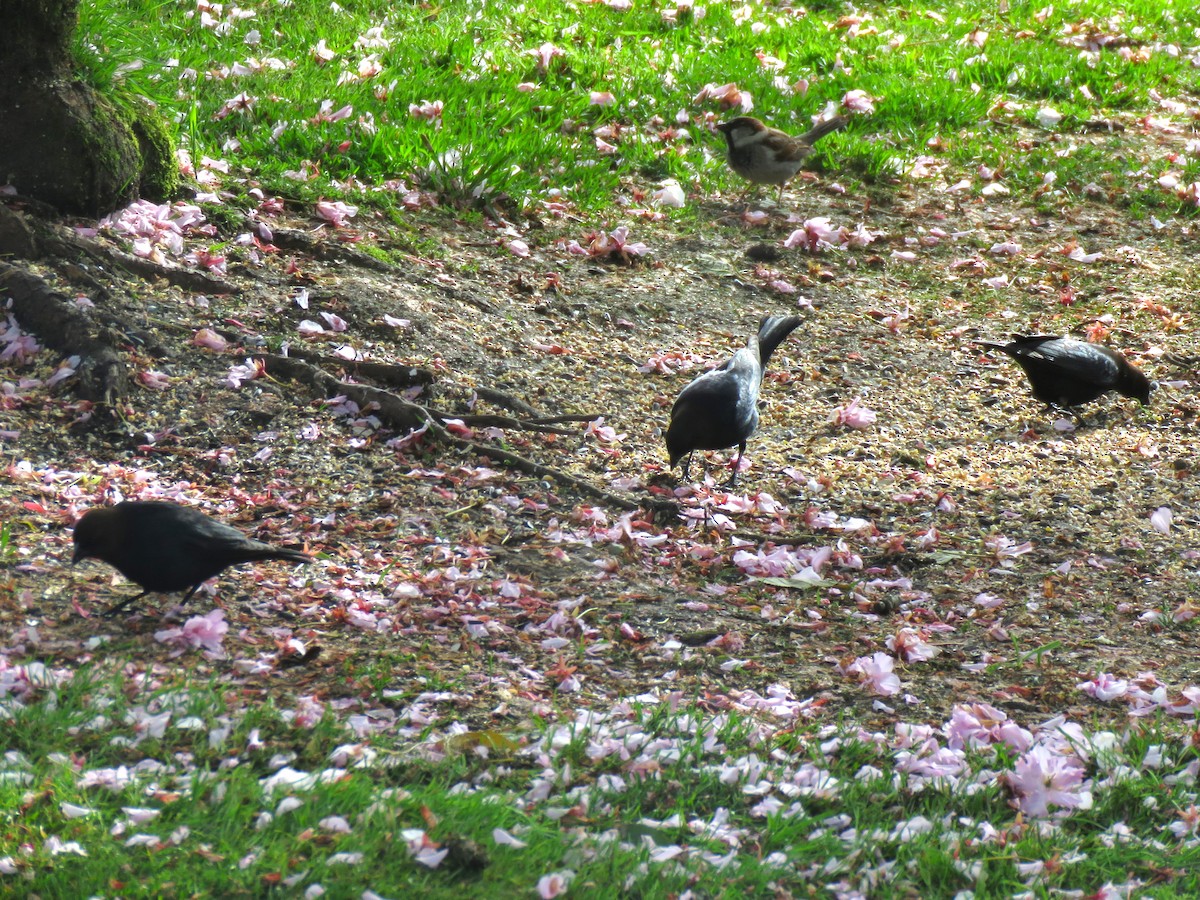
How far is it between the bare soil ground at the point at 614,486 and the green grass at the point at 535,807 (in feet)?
0.89

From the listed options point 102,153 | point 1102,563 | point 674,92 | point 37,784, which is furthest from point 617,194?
point 37,784

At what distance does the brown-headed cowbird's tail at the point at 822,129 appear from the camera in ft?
29.4

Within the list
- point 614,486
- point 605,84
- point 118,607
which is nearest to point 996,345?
point 614,486

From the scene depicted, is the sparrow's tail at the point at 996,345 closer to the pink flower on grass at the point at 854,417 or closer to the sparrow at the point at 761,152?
the pink flower on grass at the point at 854,417

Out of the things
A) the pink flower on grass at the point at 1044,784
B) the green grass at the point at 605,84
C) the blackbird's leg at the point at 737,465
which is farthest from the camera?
the green grass at the point at 605,84

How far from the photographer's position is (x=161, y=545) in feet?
12.8

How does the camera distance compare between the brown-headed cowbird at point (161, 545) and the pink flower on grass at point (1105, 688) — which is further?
the pink flower on grass at point (1105, 688)

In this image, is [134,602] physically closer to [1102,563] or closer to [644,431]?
[644,431]

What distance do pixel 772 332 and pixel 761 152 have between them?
91.4 inches

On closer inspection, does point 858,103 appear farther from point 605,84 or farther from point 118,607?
point 118,607

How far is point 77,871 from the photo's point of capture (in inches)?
111

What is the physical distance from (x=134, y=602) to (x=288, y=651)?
63 cm

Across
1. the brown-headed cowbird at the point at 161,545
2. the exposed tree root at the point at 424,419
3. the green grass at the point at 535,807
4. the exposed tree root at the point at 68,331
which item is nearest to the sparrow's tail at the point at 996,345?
the exposed tree root at the point at 424,419

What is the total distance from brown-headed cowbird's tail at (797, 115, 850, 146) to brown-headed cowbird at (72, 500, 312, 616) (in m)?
5.96
